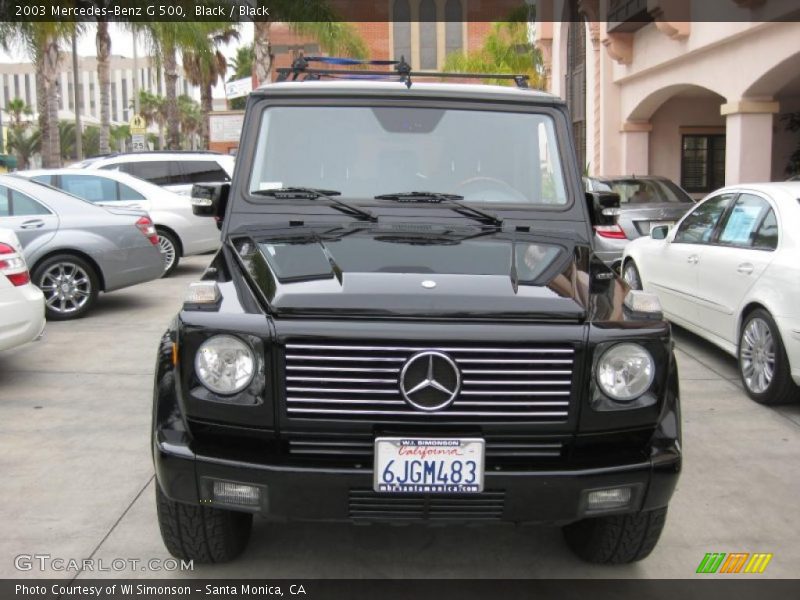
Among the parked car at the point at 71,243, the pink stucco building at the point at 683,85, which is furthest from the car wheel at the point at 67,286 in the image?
the pink stucco building at the point at 683,85

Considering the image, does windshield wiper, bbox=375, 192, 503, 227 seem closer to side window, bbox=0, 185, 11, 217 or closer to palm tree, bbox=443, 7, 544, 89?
side window, bbox=0, 185, 11, 217

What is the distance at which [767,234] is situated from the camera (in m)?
6.32

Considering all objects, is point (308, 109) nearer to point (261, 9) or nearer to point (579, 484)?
point (579, 484)

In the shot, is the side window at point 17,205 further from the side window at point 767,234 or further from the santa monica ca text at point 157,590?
the side window at point 767,234

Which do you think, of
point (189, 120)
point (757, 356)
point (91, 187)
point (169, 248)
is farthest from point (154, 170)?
point (189, 120)

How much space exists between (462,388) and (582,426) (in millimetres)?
443

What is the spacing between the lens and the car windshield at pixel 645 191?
470 inches

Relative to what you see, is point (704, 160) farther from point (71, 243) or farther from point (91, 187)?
point (71, 243)

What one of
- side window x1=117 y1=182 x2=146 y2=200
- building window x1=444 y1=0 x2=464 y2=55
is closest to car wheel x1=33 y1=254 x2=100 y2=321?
side window x1=117 y1=182 x2=146 y2=200

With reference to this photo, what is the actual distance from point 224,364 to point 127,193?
10.2 metres

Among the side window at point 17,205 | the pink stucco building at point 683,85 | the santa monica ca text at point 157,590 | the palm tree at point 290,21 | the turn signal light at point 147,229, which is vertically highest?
the palm tree at point 290,21

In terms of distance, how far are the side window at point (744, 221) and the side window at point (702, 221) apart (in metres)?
0.21

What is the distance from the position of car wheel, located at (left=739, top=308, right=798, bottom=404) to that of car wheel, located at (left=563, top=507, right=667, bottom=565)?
2.69 metres

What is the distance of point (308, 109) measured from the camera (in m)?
4.34
